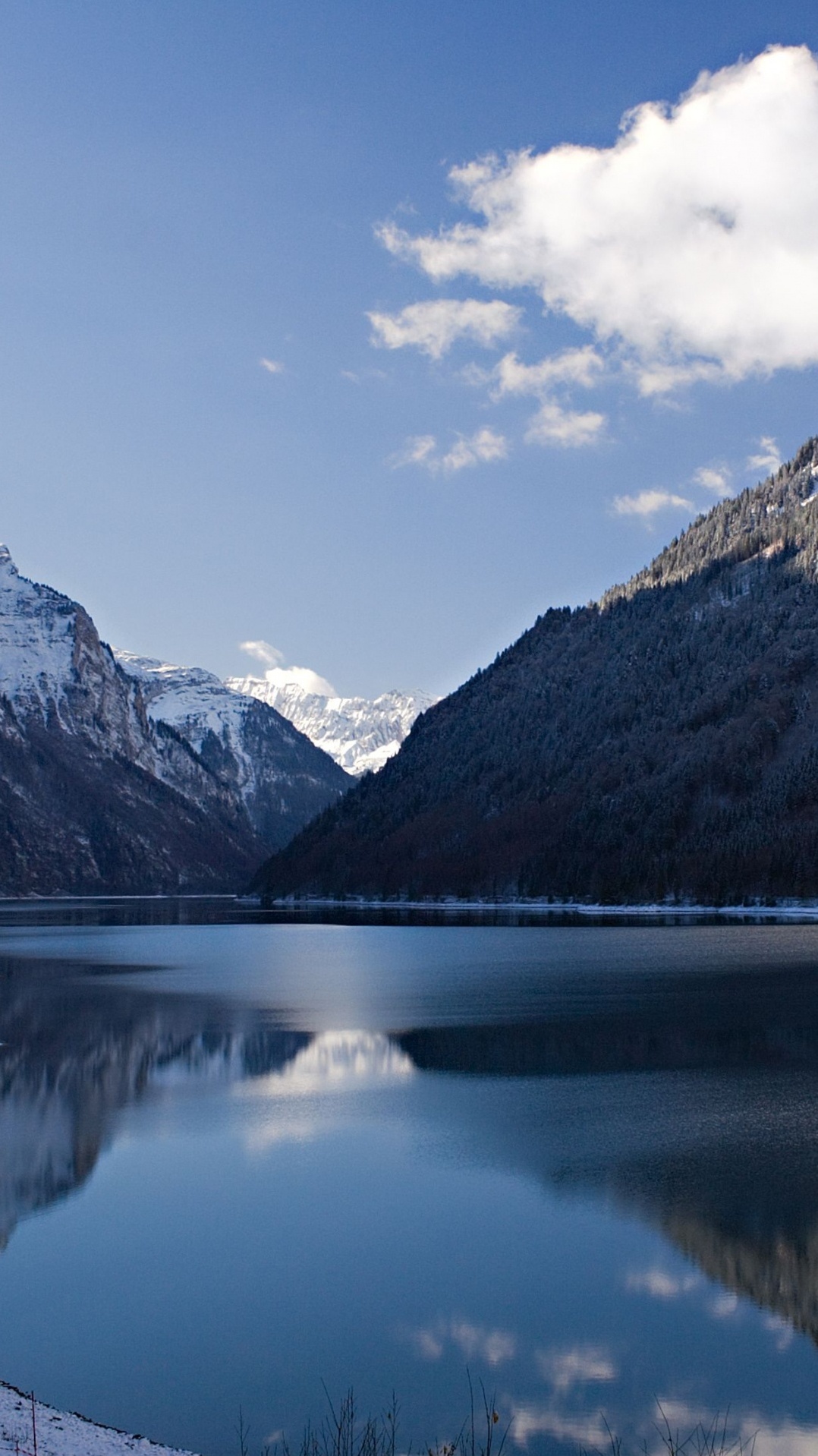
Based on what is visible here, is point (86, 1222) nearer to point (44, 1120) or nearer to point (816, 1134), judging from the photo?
point (44, 1120)

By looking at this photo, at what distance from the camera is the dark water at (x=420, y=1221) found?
17094 mm

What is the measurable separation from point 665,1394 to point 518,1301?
4048 millimetres

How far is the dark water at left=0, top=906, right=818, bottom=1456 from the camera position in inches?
673

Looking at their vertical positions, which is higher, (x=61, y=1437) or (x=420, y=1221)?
(x=61, y=1437)

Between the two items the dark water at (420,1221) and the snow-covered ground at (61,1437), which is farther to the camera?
the dark water at (420,1221)

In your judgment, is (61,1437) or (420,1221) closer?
(61,1437)

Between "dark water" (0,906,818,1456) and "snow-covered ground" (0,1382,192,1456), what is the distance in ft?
4.32

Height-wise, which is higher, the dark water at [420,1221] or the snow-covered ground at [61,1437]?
the snow-covered ground at [61,1437]

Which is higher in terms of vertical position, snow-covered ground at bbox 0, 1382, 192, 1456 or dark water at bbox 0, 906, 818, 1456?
snow-covered ground at bbox 0, 1382, 192, 1456

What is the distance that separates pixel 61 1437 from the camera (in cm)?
1404

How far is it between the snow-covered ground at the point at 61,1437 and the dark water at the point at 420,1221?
132cm

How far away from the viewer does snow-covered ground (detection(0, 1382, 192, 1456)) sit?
1352 cm

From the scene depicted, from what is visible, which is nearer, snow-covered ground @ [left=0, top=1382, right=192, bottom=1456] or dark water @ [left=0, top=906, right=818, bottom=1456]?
snow-covered ground @ [left=0, top=1382, right=192, bottom=1456]

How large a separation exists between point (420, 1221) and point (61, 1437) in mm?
11895
